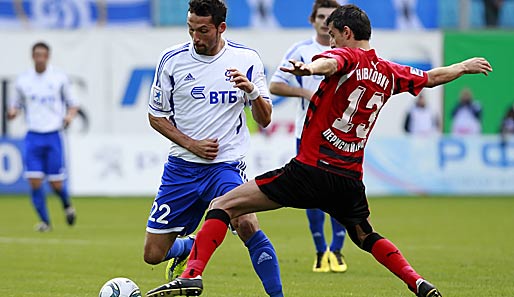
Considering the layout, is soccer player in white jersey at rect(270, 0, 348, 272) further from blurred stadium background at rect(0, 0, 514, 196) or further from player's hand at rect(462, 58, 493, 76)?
blurred stadium background at rect(0, 0, 514, 196)

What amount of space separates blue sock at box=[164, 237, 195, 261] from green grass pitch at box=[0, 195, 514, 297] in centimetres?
41

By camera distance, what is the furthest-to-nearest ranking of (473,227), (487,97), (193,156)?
1. (487,97)
2. (473,227)
3. (193,156)

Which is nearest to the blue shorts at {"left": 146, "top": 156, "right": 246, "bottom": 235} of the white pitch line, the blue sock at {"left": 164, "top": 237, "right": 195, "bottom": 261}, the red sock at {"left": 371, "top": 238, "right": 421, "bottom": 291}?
the blue sock at {"left": 164, "top": 237, "right": 195, "bottom": 261}

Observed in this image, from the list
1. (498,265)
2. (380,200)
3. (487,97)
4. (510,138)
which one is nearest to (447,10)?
(487,97)

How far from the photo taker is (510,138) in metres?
23.0

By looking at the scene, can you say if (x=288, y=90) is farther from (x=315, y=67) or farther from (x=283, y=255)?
(x=315, y=67)

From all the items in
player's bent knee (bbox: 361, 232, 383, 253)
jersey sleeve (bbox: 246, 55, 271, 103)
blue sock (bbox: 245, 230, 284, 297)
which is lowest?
blue sock (bbox: 245, 230, 284, 297)

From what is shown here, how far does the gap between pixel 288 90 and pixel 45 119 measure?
6.29m

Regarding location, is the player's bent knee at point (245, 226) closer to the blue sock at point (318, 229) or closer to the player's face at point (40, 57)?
the blue sock at point (318, 229)

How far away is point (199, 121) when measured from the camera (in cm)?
805

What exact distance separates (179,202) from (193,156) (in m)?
0.36

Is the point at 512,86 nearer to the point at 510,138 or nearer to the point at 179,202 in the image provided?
the point at 510,138

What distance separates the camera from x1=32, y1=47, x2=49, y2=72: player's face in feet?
51.9

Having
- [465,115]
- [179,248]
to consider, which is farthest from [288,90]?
[465,115]
